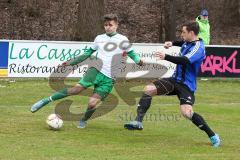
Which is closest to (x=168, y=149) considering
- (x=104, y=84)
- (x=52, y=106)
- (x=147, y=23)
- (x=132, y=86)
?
(x=104, y=84)

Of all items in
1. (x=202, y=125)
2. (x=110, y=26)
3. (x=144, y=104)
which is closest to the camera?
(x=202, y=125)

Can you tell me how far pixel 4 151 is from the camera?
28.6ft

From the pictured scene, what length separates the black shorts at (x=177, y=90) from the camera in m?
10.1

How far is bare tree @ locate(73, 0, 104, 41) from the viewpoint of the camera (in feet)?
79.9

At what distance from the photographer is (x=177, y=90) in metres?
10.2

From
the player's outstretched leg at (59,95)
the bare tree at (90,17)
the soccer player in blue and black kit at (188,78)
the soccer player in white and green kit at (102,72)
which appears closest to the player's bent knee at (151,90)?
the soccer player in blue and black kit at (188,78)

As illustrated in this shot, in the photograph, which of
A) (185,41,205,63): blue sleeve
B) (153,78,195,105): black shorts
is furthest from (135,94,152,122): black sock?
(185,41,205,63): blue sleeve

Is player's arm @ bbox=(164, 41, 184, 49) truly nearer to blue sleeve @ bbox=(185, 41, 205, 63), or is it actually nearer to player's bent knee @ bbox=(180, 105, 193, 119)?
blue sleeve @ bbox=(185, 41, 205, 63)

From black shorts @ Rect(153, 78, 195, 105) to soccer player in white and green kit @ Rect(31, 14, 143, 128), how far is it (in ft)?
2.68

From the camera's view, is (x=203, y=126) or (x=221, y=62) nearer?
(x=203, y=126)

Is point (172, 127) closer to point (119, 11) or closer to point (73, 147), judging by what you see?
point (73, 147)

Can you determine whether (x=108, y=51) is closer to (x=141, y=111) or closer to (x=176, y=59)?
(x=141, y=111)

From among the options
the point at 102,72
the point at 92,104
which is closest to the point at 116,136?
the point at 92,104

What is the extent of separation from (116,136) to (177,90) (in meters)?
A: 1.30
